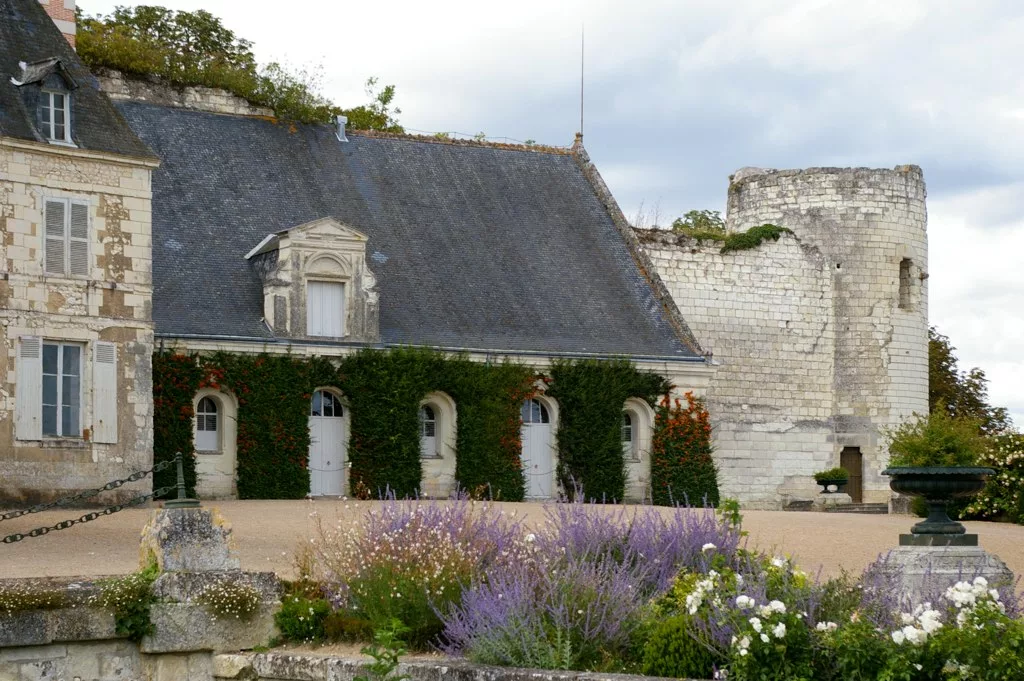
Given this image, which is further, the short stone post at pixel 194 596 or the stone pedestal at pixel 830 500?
the stone pedestal at pixel 830 500

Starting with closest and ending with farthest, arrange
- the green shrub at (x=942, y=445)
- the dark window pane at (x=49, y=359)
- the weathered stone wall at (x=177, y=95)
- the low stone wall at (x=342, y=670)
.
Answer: the low stone wall at (x=342, y=670) < the dark window pane at (x=49, y=359) < the green shrub at (x=942, y=445) < the weathered stone wall at (x=177, y=95)

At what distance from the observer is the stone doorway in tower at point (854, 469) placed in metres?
30.5

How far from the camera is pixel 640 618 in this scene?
8.91 meters

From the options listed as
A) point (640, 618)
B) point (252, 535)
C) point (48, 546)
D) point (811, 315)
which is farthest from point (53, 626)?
point (811, 315)

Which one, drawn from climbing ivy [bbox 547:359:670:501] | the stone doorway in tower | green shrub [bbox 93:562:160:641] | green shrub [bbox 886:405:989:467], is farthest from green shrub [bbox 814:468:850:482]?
green shrub [bbox 93:562:160:641]

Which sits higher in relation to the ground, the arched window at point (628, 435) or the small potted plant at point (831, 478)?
the arched window at point (628, 435)

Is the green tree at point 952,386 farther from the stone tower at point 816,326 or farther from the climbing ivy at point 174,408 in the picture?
the climbing ivy at point 174,408

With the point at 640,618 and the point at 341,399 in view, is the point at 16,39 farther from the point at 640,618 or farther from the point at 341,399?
the point at 640,618

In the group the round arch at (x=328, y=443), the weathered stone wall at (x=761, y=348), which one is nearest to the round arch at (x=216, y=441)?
the round arch at (x=328, y=443)

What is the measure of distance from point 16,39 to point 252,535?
8.35m

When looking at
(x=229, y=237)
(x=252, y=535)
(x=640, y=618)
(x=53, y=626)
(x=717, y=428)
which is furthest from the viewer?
(x=717, y=428)

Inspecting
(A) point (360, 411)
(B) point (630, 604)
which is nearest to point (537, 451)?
(A) point (360, 411)

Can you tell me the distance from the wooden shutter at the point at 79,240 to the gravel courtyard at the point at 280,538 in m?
3.14

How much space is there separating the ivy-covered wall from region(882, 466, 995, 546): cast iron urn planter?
1224cm
